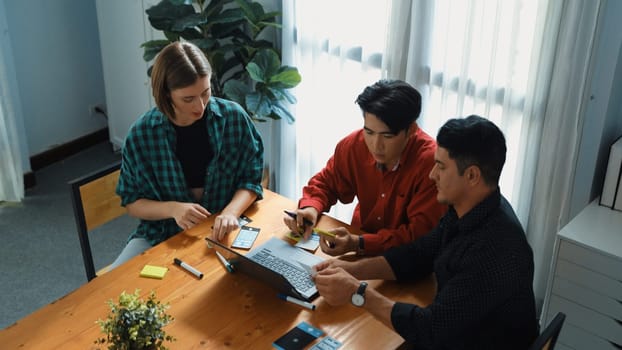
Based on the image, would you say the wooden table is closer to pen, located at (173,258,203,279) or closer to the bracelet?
pen, located at (173,258,203,279)

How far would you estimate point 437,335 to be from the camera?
64.9 inches

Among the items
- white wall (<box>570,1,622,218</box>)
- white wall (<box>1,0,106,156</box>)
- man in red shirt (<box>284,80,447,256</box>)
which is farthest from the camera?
white wall (<box>1,0,106,156</box>)

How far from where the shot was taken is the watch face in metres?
Result: 1.79

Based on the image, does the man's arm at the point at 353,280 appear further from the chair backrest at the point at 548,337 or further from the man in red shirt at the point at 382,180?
the chair backrest at the point at 548,337

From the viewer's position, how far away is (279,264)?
79.8 inches

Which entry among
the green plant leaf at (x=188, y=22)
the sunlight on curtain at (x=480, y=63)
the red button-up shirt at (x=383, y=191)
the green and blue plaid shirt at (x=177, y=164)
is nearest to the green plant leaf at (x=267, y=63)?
the green plant leaf at (x=188, y=22)

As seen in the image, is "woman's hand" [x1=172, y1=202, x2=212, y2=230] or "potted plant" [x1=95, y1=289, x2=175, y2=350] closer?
"potted plant" [x1=95, y1=289, x2=175, y2=350]

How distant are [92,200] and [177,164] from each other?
37 centimetres

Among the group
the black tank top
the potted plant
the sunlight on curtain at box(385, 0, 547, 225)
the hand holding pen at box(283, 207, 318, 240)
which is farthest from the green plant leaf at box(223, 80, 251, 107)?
the potted plant

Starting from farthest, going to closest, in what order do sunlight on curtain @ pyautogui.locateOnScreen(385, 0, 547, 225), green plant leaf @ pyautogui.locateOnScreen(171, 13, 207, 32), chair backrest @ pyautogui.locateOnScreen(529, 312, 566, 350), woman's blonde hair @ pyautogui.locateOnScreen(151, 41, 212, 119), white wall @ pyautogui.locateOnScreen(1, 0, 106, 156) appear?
white wall @ pyautogui.locateOnScreen(1, 0, 106, 156), green plant leaf @ pyautogui.locateOnScreen(171, 13, 207, 32), sunlight on curtain @ pyautogui.locateOnScreen(385, 0, 547, 225), woman's blonde hair @ pyautogui.locateOnScreen(151, 41, 212, 119), chair backrest @ pyautogui.locateOnScreen(529, 312, 566, 350)

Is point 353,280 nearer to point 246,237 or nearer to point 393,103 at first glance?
point 246,237

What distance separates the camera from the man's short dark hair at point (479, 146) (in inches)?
65.7

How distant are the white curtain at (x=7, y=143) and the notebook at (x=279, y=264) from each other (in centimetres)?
227

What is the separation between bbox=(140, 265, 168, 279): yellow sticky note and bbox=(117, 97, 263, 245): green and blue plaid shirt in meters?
0.42
